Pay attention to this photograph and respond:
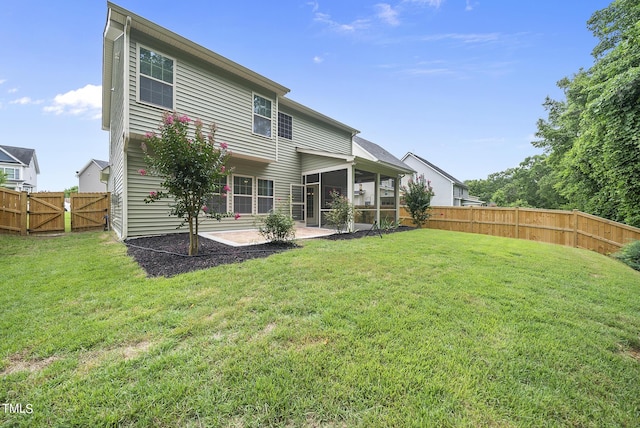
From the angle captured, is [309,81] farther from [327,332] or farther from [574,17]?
[327,332]

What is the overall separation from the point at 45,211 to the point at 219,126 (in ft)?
25.2

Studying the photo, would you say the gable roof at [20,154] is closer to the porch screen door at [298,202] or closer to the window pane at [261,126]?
the window pane at [261,126]

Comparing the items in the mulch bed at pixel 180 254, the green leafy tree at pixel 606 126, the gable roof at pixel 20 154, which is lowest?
the mulch bed at pixel 180 254

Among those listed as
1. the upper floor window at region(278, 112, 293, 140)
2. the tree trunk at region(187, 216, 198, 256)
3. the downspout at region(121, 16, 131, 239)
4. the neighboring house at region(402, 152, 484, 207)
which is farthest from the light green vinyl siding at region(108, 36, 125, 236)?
the neighboring house at region(402, 152, 484, 207)

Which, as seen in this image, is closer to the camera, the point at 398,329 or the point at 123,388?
the point at 123,388

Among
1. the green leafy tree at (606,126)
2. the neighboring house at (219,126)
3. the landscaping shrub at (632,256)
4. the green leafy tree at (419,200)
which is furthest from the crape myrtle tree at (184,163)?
the landscaping shrub at (632,256)

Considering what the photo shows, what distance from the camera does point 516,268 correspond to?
4.82 metres

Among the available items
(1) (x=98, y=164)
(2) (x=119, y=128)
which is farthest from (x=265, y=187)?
(1) (x=98, y=164)

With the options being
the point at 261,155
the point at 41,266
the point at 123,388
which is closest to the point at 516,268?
the point at 123,388

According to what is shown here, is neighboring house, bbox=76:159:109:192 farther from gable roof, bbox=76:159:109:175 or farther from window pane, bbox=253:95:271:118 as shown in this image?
window pane, bbox=253:95:271:118

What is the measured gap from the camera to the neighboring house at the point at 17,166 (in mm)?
24516

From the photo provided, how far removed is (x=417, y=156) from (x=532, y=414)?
92.4 feet

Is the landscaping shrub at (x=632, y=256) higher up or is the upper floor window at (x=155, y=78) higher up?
the upper floor window at (x=155, y=78)

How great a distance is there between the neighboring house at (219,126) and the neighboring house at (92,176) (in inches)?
594
